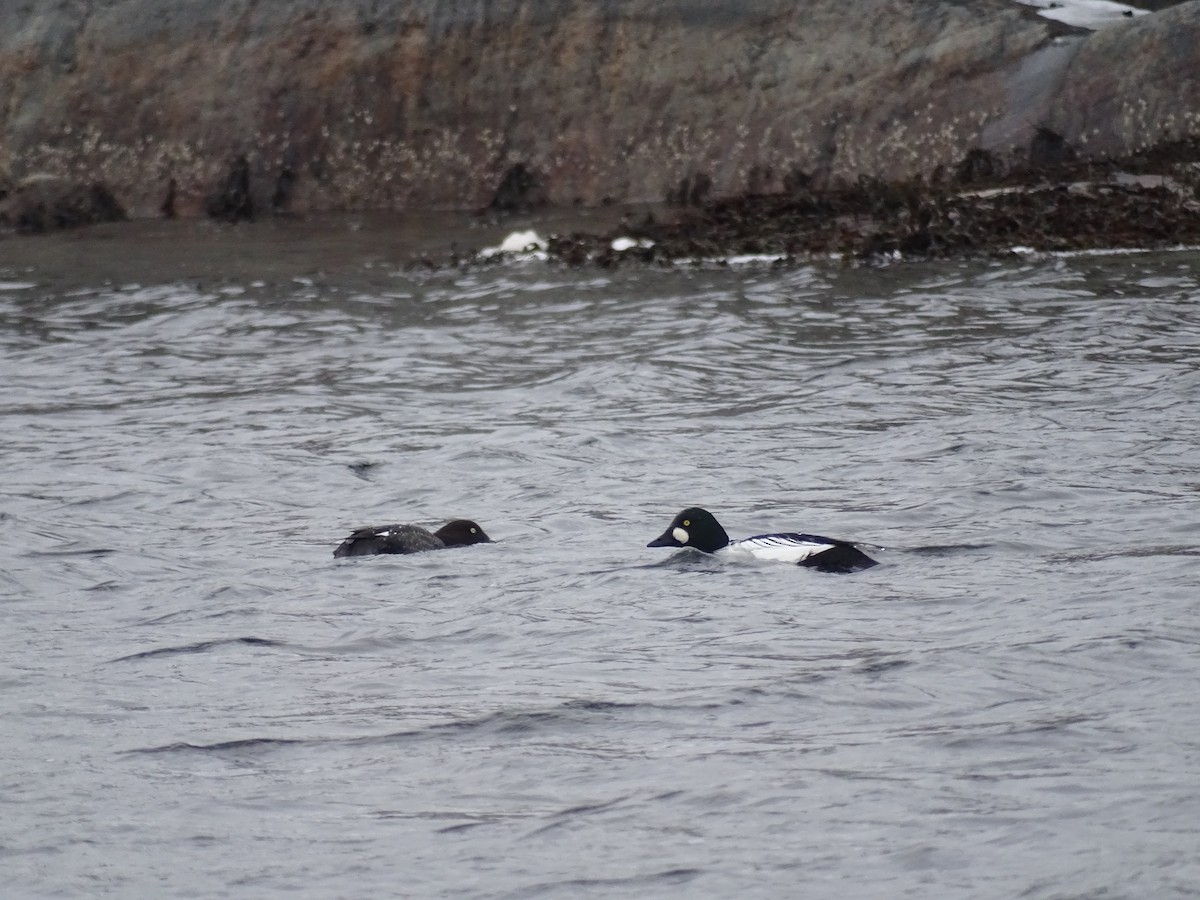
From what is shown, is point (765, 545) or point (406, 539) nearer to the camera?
point (765, 545)

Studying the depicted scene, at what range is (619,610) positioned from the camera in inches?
304

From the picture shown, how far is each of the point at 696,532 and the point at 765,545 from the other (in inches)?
12.9

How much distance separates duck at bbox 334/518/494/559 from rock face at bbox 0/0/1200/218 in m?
12.1

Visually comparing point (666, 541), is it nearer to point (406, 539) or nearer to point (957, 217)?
point (406, 539)

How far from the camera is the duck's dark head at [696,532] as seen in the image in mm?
8461

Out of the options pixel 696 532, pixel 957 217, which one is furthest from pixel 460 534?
pixel 957 217

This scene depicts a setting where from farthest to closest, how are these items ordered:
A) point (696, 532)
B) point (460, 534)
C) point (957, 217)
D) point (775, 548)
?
point (957, 217) < point (460, 534) < point (696, 532) < point (775, 548)

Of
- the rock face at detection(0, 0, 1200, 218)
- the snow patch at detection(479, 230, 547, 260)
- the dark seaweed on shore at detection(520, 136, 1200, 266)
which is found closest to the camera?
the dark seaweed on shore at detection(520, 136, 1200, 266)

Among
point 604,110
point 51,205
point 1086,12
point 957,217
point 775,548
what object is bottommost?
point 775,548

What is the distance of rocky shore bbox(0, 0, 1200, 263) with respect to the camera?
1920cm

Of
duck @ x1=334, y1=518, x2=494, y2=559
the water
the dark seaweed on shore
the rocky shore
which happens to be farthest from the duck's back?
the rocky shore

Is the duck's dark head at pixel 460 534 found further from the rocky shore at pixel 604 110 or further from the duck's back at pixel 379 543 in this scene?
the rocky shore at pixel 604 110

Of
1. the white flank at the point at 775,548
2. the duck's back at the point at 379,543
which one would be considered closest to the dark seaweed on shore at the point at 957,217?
the white flank at the point at 775,548

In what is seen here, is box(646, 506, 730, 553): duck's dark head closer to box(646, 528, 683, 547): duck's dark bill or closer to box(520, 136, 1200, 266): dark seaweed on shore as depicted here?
box(646, 528, 683, 547): duck's dark bill
